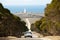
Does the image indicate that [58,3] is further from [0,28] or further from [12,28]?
[12,28]

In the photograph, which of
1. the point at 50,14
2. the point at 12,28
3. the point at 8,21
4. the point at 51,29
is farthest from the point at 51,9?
the point at 12,28

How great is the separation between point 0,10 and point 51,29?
31.9 feet

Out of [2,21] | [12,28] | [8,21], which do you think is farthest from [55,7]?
[12,28]

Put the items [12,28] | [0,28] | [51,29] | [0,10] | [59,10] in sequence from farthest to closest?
[12,28], [0,10], [0,28], [51,29], [59,10]

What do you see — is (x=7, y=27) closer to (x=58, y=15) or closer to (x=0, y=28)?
(x=0, y=28)

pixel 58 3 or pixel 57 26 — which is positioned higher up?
pixel 58 3

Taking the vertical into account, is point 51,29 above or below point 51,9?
below

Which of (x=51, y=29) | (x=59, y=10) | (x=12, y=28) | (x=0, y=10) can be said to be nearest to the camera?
(x=59, y=10)

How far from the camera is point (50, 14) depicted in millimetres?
35156

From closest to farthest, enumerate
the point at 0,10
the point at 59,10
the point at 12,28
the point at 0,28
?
1. the point at 59,10
2. the point at 0,28
3. the point at 0,10
4. the point at 12,28

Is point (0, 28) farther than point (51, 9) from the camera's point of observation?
Yes

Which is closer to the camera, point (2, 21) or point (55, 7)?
point (55, 7)

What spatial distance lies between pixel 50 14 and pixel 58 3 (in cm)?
191

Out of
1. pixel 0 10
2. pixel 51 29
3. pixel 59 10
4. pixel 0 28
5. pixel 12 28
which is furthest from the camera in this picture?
pixel 12 28
